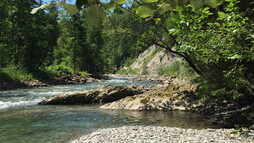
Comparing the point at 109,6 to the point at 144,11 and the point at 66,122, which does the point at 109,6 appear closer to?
the point at 144,11

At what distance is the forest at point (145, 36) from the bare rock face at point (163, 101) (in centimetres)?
143

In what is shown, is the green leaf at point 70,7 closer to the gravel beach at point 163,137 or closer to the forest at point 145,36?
the forest at point 145,36

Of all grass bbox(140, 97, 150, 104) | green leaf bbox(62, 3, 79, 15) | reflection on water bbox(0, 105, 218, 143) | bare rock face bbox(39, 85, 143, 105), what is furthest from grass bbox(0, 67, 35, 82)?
green leaf bbox(62, 3, 79, 15)

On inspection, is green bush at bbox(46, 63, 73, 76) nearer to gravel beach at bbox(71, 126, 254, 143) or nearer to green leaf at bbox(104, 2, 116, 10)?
gravel beach at bbox(71, 126, 254, 143)

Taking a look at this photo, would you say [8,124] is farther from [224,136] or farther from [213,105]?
[213,105]

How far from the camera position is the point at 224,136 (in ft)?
18.0

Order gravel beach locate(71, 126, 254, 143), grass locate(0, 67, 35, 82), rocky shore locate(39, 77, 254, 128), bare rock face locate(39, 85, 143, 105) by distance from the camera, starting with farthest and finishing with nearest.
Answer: grass locate(0, 67, 35, 82) < bare rock face locate(39, 85, 143, 105) < rocky shore locate(39, 77, 254, 128) < gravel beach locate(71, 126, 254, 143)

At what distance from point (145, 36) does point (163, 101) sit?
369 centimetres

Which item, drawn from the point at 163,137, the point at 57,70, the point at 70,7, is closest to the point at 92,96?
the point at 163,137

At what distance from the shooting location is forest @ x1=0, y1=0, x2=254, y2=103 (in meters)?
0.89

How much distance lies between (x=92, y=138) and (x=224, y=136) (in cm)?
381

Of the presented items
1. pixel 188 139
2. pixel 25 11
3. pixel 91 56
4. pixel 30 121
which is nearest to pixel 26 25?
pixel 25 11

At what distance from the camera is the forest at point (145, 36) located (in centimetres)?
89

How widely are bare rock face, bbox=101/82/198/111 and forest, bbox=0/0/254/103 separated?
1.43 m
